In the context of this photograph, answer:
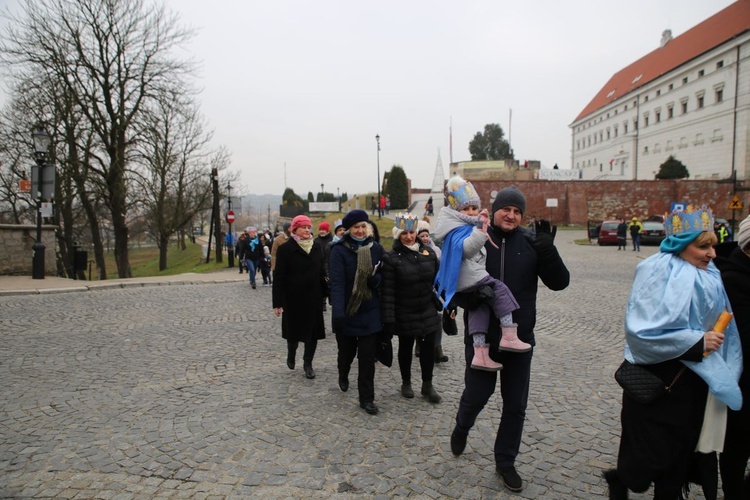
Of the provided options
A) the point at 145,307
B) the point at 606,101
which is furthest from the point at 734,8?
the point at 145,307

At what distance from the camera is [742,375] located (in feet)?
8.78

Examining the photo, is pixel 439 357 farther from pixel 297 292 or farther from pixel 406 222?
pixel 406 222

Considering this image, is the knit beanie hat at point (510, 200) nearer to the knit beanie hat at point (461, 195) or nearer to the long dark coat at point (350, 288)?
the knit beanie hat at point (461, 195)

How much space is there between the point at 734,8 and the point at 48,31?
2772 inches

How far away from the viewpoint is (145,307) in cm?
1005

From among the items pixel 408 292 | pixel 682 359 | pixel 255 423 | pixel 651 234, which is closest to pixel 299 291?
pixel 408 292

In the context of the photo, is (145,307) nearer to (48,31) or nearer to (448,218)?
(448,218)

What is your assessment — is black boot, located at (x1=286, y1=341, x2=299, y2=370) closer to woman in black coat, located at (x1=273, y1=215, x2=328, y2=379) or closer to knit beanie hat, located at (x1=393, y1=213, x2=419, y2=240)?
woman in black coat, located at (x1=273, y1=215, x2=328, y2=379)

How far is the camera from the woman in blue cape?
2.45 meters

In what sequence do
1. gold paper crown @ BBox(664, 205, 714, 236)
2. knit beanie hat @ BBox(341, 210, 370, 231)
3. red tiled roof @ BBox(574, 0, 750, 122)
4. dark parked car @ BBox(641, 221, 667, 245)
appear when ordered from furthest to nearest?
red tiled roof @ BBox(574, 0, 750, 122)
dark parked car @ BBox(641, 221, 667, 245)
knit beanie hat @ BBox(341, 210, 370, 231)
gold paper crown @ BBox(664, 205, 714, 236)

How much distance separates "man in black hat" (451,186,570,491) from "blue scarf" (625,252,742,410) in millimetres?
605

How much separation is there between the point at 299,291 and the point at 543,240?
3252 mm

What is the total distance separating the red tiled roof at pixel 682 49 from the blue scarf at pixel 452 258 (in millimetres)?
61874

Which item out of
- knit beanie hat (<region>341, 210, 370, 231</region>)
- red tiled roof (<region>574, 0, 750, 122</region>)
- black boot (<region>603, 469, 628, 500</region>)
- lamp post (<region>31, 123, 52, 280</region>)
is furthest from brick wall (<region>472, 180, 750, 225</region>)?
black boot (<region>603, 469, 628, 500</region>)
